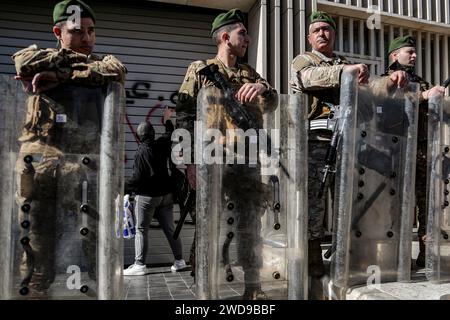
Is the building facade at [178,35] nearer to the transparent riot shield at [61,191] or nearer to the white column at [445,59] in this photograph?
the white column at [445,59]

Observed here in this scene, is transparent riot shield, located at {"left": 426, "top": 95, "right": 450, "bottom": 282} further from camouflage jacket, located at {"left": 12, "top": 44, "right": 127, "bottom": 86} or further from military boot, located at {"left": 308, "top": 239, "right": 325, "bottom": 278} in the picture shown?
camouflage jacket, located at {"left": 12, "top": 44, "right": 127, "bottom": 86}

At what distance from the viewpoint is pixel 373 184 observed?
9.35ft

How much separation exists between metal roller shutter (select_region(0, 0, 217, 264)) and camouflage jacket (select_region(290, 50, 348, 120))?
3311 mm

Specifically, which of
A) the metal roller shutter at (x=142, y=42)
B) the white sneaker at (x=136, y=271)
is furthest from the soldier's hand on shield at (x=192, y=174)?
the metal roller shutter at (x=142, y=42)

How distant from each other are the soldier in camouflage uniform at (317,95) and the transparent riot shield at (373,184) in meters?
0.34

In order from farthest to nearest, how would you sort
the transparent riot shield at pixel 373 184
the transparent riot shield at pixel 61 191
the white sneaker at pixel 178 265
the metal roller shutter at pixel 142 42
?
the metal roller shutter at pixel 142 42, the white sneaker at pixel 178 265, the transparent riot shield at pixel 373 184, the transparent riot shield at pixel 61 191

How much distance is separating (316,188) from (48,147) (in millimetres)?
2076

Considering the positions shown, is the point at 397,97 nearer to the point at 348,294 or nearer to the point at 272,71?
the point at 348,294

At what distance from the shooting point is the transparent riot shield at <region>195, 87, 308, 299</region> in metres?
2.45

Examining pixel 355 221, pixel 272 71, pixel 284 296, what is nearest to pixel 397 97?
pixel 355 221

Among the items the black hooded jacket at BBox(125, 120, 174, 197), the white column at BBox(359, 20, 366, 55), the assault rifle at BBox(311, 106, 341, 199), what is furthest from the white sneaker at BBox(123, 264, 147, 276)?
the white column at BBox(359, 20, 366, 55)

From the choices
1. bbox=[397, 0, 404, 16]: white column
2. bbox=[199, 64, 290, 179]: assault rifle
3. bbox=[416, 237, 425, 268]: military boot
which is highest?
bbox=[397, 0, 404, 16]: white column

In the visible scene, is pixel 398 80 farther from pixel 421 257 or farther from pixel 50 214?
pixel 50 214

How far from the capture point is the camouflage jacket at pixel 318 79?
3010mm
